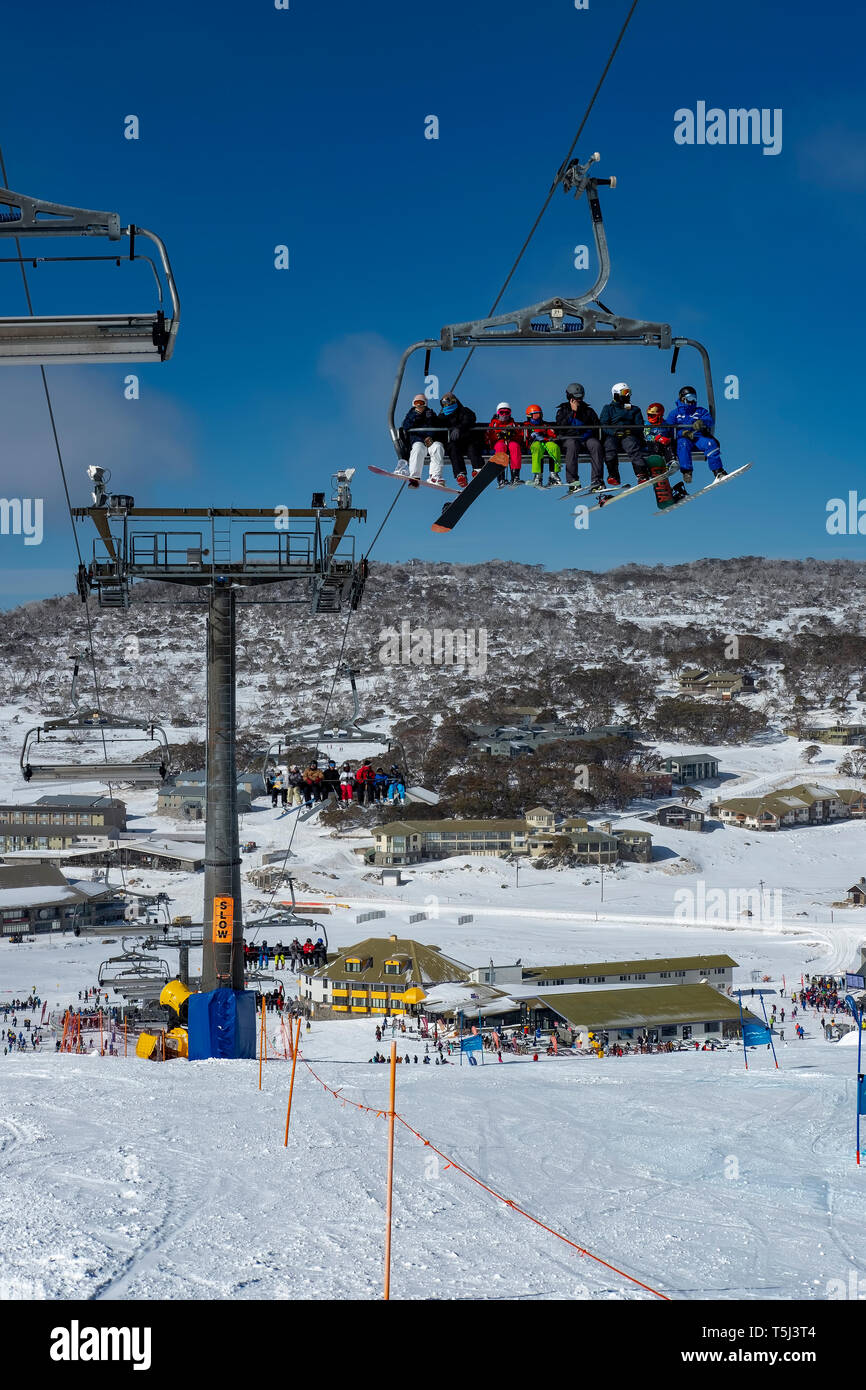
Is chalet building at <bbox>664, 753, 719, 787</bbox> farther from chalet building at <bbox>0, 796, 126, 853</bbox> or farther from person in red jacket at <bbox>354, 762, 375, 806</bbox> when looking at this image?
person in red jacket at <bbox>354, 762, 375, 806</bbox>

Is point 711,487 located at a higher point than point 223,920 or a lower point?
higher

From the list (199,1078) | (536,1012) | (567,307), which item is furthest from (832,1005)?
(567,307)

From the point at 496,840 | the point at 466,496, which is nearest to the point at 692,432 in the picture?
the point at 466,496

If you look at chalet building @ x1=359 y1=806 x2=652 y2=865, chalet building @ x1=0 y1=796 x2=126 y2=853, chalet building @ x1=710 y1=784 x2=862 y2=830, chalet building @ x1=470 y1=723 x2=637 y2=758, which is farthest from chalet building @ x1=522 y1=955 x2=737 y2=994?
chalet building @ x1=470 y1=723 x2=637 y2=758

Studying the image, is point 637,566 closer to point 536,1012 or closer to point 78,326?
point 536,1012

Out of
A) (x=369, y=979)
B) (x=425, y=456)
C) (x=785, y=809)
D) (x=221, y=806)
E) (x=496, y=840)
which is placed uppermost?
(x=425, y=456)

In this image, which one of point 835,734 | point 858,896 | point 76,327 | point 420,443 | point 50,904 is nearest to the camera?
point 76,327

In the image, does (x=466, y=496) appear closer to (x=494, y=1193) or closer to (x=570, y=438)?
(x=570, y=438)
